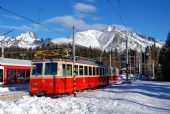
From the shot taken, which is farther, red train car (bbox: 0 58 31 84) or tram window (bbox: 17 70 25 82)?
tram window (bbox: 17 70 25 82)

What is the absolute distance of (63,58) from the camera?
25.1 meters

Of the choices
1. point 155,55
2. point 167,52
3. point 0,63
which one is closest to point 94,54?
point 155,55

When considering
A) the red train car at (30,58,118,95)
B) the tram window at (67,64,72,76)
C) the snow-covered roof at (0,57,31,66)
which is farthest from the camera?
the snow-covered roof at (0,57,31,66)

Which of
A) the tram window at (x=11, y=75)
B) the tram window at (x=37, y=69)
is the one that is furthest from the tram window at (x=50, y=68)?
the tram window at (x=11, y=75)

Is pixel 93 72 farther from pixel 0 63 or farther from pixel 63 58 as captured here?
pixel 0 63

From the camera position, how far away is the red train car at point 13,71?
128 ft

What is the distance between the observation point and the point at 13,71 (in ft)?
134

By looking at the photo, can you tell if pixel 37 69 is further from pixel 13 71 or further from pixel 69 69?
pixel 13 71

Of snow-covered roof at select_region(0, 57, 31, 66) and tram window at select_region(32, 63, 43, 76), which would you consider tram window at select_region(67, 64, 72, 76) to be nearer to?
tram window at select_region(32, 63, 43, 76)

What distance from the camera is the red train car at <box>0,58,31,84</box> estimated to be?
3894 centimetres

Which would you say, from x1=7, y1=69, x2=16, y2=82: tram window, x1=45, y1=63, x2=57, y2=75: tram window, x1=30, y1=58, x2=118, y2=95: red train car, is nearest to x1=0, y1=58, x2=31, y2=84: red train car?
x1=7, y1=69, x2=16, y2=82: tram window

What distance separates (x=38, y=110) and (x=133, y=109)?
4.24 m

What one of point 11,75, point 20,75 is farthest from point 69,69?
point 20,75

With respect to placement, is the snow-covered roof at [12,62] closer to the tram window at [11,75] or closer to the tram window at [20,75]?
the tram window at [11,75]
